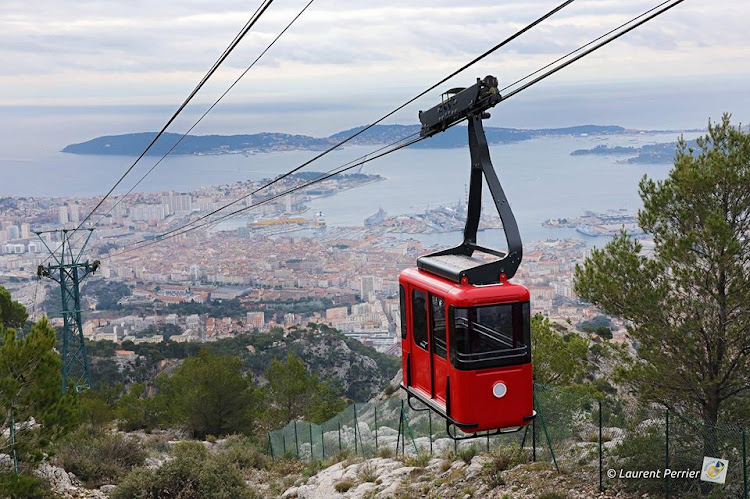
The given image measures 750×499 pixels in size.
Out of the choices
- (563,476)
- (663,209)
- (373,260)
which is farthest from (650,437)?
(373,260)

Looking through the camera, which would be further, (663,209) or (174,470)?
(174,470)

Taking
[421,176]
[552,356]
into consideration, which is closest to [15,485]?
[552,356]

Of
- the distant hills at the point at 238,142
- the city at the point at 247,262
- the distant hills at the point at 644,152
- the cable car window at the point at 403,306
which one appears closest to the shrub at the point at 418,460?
the cable car window at the point at 403,306

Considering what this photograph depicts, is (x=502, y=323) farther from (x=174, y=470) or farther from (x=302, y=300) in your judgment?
(x=302, y=300)

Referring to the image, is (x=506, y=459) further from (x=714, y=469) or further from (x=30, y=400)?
(x=30, y=400)

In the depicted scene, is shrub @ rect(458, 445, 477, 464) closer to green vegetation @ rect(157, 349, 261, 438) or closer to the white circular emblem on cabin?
the white circular emblem on cabin

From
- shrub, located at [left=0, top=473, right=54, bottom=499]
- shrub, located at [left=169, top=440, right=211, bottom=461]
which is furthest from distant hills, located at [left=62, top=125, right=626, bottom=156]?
shrub, located at [left=0, top=473, right=54, bottom=499]
